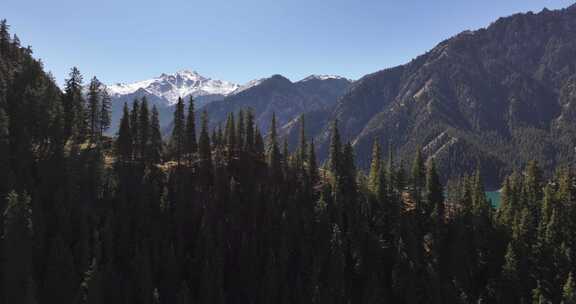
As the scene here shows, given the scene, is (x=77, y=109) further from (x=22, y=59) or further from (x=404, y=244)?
(x=404, y=244)

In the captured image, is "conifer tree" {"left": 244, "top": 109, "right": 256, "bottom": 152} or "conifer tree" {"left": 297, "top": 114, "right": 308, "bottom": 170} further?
"conifer tree" {"left": 297, "top": 114, "right": 308, "bottom": 170}

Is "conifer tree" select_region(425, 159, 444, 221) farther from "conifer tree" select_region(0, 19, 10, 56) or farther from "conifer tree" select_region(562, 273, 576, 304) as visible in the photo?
"conifer tree" select_region(0, 19, 10, 56)

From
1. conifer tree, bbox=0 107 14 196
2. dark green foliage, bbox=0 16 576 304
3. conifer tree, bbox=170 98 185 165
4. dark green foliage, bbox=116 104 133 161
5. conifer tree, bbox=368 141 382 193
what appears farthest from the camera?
conifer tree, bbox=368 141 382 193

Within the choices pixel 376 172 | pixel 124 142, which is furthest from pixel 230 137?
pixel 376 172

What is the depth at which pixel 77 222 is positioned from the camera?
69.9 meters

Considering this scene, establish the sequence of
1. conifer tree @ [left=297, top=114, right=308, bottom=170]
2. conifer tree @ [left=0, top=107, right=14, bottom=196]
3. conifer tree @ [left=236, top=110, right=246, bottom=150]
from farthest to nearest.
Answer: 1. conifer tree @ [left=297, top=114, right=308, bottom=170]
2. conifer tree @ [left=236, top=110, right=246, bottom=150]
3. conifer tree @ [left=0, top=107, right=14, bottom=196]

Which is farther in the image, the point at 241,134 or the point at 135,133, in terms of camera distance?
the point at 241,134

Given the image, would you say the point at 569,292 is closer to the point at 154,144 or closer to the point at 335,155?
the point at 335,155

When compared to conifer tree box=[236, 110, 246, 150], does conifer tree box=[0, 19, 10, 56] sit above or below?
above

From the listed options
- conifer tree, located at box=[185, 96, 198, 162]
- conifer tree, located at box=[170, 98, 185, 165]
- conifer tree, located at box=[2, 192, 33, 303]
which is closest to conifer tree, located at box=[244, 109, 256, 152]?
conifer tree, located at box=[185, 96, 198, 162]

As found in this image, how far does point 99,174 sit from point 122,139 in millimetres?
15068

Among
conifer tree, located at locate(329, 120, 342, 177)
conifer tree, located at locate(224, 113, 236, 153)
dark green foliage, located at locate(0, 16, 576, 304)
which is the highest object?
conifer tree, located at locate(224, 113, 236, 153)

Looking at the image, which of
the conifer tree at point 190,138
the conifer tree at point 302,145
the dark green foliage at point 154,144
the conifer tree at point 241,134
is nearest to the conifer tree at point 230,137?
the conifer tree at point 241,134

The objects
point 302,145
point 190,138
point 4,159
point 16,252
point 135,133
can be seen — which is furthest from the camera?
point 302,145
